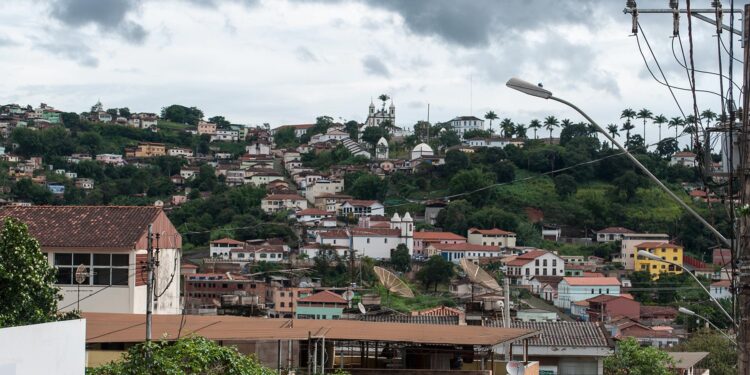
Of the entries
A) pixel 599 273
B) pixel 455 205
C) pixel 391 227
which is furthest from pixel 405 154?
pixel 599 273

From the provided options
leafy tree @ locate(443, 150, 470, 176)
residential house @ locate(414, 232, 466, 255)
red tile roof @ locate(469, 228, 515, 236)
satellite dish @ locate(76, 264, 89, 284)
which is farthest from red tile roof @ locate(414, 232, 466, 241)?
satellite dish @ locate(76, 264, 89, 284)

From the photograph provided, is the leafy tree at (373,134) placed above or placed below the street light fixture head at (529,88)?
above

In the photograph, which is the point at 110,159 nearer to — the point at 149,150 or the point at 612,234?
the point at 149,150

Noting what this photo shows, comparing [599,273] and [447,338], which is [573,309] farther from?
[447,338]

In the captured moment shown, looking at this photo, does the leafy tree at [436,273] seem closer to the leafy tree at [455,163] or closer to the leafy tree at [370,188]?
the leafy tree at [370,188]

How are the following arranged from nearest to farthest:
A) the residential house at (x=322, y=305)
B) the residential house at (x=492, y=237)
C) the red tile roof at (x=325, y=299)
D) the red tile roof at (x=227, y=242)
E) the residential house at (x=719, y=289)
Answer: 1. the residential house at (x=322, y=305)
2. the red tile roof at (x=325, y=299)
3. the residential house at (x=719, y=289)
4. the red tile roof at (x=227, y=242)
5. the residential house at (x=492, y=237)

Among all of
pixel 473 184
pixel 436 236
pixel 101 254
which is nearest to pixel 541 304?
pixel 436 236

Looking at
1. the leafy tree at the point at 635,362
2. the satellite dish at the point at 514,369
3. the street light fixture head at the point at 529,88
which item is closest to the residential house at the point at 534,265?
the leafy tree at the point at 635,362
